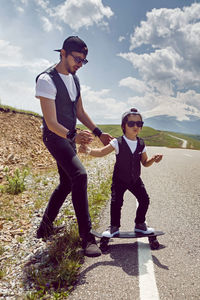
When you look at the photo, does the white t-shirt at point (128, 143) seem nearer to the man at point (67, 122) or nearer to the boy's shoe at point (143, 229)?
the man at point (67, 122)

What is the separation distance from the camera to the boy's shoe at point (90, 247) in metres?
2.99

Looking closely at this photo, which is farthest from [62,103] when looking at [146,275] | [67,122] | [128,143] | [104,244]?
[146,275]

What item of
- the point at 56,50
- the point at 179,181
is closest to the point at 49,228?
the point at 56,50

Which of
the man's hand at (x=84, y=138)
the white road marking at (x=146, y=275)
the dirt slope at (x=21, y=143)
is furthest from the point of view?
the dirt slope at (x=21, y=143)

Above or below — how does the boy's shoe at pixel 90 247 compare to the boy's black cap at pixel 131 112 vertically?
below

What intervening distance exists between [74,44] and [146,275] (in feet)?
10.3

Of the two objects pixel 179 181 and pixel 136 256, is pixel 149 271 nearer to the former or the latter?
pixel 136 256

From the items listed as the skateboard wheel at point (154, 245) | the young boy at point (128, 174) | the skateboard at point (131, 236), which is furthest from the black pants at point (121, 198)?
the skateboard wheel at point (154, 245)

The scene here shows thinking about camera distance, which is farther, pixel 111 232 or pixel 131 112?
pixel 131 112

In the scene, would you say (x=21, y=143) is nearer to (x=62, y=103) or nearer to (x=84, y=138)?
(x=62, y=103)

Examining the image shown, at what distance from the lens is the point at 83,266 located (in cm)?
279

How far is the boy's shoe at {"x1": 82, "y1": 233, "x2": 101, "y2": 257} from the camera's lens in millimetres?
2991

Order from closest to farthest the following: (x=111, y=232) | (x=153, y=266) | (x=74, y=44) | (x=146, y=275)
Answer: (x=146, y=275), (x=153, y=266), (x=74, y=44), (x=111, y=232)

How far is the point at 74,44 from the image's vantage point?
3.11 metres
